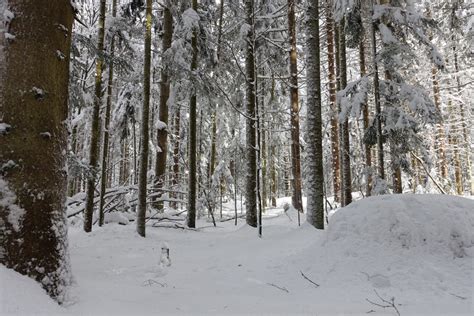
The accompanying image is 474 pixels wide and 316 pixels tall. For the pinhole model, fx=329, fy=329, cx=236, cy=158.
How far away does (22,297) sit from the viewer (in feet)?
7.69

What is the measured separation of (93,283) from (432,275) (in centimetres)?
394

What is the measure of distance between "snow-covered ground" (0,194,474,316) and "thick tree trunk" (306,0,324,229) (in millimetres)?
2551

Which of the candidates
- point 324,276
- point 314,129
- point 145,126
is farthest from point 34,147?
point 314,129

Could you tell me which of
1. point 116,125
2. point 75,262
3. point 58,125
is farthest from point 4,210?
point 116,125

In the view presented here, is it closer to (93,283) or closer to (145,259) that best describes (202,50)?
(145,259)

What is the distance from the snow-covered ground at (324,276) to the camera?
3.15m

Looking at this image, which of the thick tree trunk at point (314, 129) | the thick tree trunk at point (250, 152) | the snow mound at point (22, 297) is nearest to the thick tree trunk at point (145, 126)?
the thick tree trunk at point (250, 152)

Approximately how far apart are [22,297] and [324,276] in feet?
11.3

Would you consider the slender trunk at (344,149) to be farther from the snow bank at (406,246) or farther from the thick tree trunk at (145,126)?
the thick tree trunk at (145,126)

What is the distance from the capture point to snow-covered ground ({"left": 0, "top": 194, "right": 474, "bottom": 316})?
315 centimetres

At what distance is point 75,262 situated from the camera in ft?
16.5

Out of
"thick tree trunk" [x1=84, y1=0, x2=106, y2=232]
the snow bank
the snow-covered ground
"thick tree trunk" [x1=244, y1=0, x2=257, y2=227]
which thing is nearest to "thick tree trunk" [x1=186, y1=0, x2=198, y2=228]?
"thick tree trunk" [x1=244, y1=0, x2=257, y2=227]

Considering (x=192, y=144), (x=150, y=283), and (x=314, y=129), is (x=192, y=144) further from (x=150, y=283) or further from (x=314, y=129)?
(x=150, y=283)

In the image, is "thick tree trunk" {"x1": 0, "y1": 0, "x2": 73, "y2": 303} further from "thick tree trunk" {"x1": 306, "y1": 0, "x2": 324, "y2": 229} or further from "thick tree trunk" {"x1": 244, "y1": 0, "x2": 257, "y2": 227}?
"thick tree trunk" {"x1": 244, "y1": 0, "x2": 257, "y2": 227}
